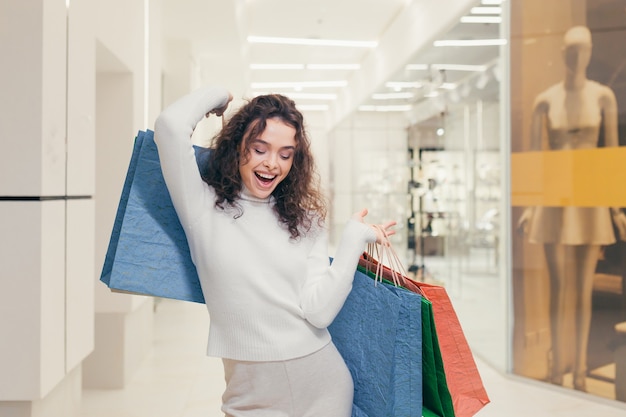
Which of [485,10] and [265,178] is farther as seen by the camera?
[485,10]

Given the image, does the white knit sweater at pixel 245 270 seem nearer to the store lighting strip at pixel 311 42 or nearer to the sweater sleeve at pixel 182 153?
the sweater sleeve at pixel 182 153

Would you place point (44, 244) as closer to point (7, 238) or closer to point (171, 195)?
point (7, 238)

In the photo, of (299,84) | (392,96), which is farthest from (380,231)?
(299,84)

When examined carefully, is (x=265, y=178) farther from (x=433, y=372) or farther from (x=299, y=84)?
(x=299, y=84)

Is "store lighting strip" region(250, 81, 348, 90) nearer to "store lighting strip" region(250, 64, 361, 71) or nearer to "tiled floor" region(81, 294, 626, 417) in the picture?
"store lighting strip" region(250, 64, 361, 71)

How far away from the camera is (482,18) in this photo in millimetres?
4988

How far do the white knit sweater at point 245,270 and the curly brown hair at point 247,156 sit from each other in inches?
2.1

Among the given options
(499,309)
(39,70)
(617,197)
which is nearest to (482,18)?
(617,197)

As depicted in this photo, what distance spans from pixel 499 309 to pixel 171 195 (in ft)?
12.6

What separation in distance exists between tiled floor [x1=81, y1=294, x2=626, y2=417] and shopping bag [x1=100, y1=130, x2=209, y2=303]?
2.29 metres

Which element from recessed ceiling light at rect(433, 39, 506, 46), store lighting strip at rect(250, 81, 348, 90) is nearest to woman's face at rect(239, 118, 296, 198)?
recessed ceiling light at rect(433, 39, 506, 46)

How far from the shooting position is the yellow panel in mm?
3773

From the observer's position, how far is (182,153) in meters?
1.50

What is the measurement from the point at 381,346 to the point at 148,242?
0.63 m
